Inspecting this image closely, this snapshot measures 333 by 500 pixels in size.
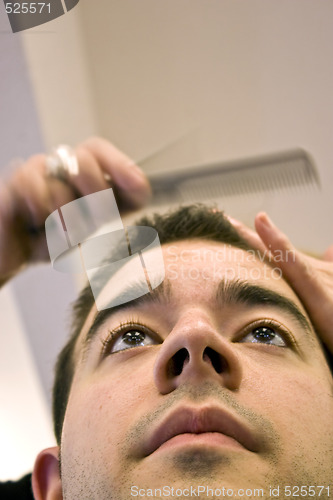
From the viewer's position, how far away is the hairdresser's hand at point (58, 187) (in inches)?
27.3

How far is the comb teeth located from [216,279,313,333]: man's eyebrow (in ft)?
0.50

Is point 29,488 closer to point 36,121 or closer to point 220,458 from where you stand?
point 220,458

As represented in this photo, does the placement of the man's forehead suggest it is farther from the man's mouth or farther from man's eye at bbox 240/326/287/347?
the man's mouth

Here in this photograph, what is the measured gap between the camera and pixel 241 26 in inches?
47.8

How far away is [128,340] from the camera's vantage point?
71cm

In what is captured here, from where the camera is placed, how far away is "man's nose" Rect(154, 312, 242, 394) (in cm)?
58

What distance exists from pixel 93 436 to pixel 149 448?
10 cm

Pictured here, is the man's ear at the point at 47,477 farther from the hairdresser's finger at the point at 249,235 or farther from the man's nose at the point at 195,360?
the hairdresser's finger at the point at 249,235

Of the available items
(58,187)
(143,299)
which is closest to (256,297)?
(143,299)

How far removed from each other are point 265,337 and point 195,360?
0.16 metres

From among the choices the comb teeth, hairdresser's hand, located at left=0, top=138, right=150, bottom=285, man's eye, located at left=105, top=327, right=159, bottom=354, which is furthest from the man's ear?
the comb teeth

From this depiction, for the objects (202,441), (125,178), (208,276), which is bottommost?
(202,441)

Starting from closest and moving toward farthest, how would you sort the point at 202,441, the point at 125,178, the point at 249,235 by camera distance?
the point at 202,441, the point at 125,178, the point at 249,235

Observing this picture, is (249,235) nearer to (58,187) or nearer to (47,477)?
(58,187)
